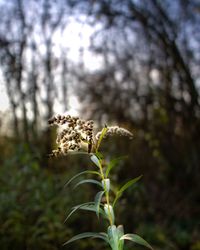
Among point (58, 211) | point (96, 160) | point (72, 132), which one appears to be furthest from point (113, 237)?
point (58, 211)

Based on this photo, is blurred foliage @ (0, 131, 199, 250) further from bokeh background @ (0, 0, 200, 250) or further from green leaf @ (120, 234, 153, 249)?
green leaf @ (120, 234, 153, 249)

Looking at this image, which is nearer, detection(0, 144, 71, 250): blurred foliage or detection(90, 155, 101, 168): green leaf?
detection(90, 155, 101, 168): green leaf

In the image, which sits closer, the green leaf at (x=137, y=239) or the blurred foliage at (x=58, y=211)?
the green leaf at (x=137, y=239)

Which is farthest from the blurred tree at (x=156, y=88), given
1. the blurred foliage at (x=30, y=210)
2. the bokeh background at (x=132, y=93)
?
the blurred foliage at (x=30, y=210)

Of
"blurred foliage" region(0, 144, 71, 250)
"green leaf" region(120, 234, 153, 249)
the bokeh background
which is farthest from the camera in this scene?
the bokeh background

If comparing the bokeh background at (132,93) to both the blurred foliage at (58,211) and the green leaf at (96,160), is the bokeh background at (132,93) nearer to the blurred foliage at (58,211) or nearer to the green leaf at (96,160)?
the blurred foliage at (58,211)

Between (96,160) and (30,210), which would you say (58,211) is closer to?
(30,210)

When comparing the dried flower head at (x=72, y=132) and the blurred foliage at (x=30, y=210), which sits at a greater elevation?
the dried flower head at (x=72, y=132)

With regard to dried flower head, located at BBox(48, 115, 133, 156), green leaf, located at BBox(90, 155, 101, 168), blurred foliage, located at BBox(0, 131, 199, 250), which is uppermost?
dried flower head, located at BBox(48, 115, 133, 156)

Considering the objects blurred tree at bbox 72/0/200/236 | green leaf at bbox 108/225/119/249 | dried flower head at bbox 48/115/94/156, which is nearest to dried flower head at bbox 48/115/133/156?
dried flower head at bbox 48/115/94/156

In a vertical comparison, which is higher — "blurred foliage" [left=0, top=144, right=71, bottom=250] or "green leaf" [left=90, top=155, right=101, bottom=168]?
"green leaf" [left=90, top=155, right=101, bottom=168]
